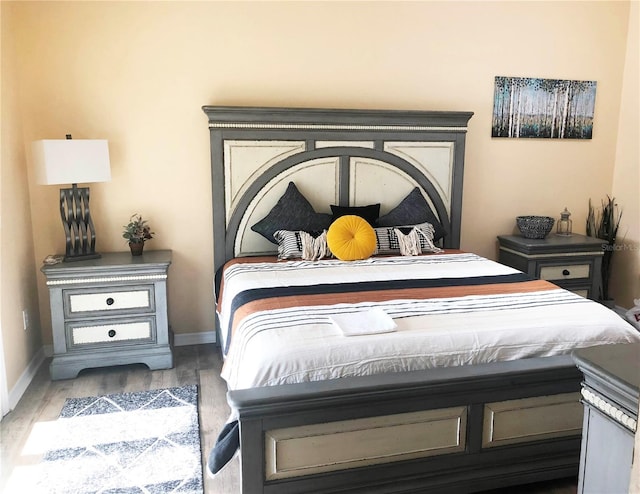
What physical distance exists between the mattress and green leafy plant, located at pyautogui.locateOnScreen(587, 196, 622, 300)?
Answer: 1951 millimetres

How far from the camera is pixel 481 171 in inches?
179

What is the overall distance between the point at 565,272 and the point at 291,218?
2269 mm

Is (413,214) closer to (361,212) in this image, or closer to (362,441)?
(361,212)

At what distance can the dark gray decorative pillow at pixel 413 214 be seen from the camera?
4102mm

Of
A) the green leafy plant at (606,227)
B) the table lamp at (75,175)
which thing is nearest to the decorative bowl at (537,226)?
the green leafy plant at (606,227)

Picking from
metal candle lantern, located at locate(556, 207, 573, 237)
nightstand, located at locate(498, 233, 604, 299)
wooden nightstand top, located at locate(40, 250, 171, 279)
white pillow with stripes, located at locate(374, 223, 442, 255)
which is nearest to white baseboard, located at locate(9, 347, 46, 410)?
wooden nightstand top, located at locate(40, 250, 171, 279)

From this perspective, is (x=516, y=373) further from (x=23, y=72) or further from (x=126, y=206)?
(x=23, y=72)

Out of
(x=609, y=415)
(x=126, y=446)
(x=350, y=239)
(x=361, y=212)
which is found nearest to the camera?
(x=609, y=415)

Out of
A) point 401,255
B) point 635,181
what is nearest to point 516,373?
point 401,255

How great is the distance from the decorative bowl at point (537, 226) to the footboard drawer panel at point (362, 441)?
2618mm

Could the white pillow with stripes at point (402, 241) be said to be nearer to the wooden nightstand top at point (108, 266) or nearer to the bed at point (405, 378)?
the bed at point (405, 378)

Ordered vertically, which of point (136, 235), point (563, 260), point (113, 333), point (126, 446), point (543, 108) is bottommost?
point (126, 446)

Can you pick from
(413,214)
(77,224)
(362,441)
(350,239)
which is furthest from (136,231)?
(362,441)

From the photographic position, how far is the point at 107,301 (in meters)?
3.51
